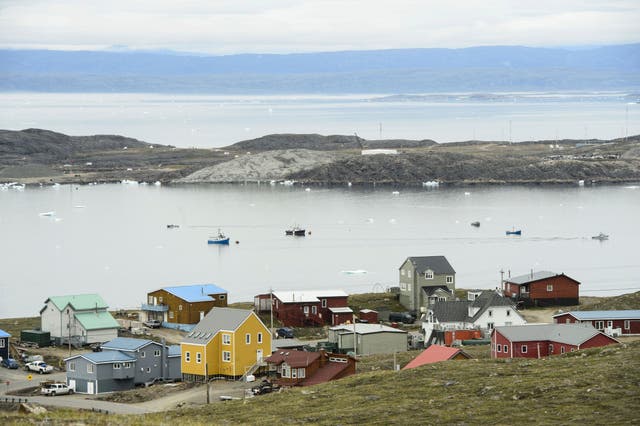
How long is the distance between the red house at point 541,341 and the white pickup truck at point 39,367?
1304cm

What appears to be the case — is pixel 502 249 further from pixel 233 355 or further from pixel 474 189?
pixel 474 189

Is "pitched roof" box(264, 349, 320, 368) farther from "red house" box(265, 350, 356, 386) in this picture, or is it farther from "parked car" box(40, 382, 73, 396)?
"parked car" box(40, 382, 73, 396)

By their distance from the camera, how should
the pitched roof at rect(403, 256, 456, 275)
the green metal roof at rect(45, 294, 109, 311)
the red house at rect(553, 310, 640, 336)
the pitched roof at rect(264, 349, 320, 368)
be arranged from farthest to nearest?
the pitched roof at rect(403, 256, 456, 275), the green metal roof at rect(45, 294, 109, 311), the red house at rect(553, 310, 640, 336), the pitched roof at rect(264, 349, 320, 368)

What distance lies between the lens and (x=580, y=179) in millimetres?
142250

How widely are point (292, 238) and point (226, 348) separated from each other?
5183 cm

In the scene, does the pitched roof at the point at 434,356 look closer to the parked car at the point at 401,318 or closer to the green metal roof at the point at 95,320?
the green metal roof at the point at 95,320

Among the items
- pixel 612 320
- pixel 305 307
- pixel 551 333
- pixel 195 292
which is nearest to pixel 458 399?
pixel 551 333

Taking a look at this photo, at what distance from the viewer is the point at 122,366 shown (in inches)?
1404

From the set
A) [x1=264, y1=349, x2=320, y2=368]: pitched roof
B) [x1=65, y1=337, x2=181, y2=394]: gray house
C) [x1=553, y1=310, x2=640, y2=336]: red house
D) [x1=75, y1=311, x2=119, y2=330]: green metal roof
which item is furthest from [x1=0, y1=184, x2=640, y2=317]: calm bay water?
[x1=264, y1=349, x2=320, y2=368]: pitched roof

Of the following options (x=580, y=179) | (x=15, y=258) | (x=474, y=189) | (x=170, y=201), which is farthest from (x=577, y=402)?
(x=580, y=179)

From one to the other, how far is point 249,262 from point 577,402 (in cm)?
5029

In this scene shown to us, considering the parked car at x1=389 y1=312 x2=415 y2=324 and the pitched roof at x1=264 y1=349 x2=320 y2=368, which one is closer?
the pitched roof at x1=264 y1=349 x2=320 y2=368

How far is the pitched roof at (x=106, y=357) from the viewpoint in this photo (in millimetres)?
34844

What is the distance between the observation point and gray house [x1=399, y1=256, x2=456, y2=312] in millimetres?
50000
